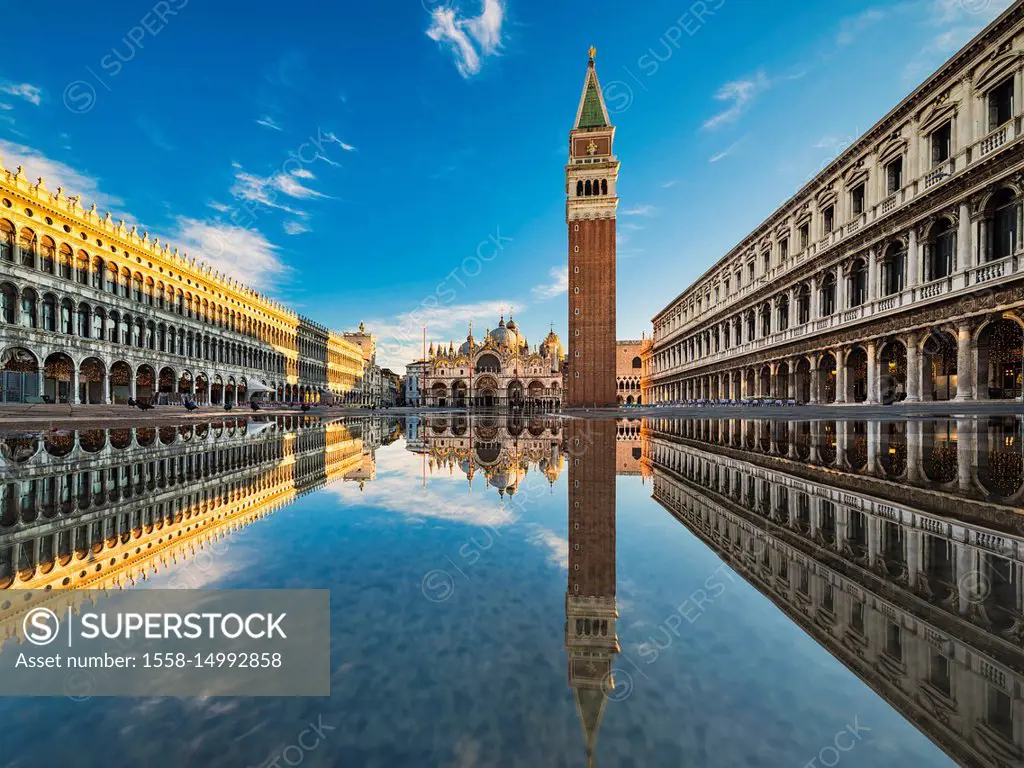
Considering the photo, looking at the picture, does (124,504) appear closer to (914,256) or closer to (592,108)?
(914,256)

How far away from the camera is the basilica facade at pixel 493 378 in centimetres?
9838

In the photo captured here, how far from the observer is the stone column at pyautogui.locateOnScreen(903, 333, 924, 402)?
69.6ft

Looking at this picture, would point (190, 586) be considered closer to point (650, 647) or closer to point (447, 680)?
point (447, 680)

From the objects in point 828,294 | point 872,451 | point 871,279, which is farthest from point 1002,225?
point 872,451

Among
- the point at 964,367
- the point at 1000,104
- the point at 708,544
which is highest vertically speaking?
the point at 1000,104

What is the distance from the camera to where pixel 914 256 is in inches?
853

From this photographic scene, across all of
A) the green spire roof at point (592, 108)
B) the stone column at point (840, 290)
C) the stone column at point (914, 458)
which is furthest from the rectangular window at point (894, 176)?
the green spire roof at point (592, 108)

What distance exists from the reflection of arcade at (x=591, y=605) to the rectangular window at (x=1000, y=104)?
2530cm

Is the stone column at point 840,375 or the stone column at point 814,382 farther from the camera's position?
the stone column at point 814,382

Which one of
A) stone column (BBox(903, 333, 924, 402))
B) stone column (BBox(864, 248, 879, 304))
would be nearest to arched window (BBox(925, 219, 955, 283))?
stone column (BBox(903, 333, 924, 402))

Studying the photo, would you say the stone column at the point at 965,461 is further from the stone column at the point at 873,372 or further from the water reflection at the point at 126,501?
the stone column at the point at 873,372

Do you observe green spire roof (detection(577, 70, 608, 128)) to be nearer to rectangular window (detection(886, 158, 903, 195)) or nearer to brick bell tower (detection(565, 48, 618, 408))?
brick bell tower (detection(565, 48, 618, 408))

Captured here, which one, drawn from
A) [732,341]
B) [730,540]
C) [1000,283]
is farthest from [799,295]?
[730,540]

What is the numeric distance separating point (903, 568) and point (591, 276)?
5203 cm
